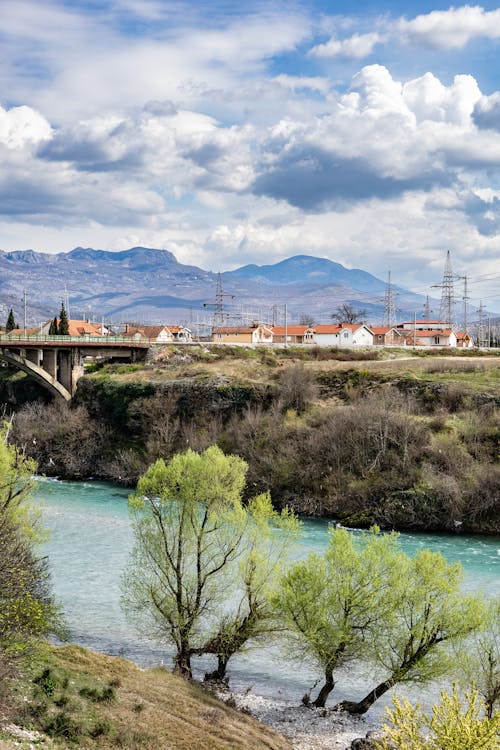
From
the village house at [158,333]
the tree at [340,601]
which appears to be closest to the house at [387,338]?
the village house at [158,333]

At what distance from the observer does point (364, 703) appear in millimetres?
20609

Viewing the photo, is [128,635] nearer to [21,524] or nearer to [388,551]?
[21,524]

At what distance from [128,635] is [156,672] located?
180 inches

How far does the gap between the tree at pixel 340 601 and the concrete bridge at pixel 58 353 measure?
4996 cm

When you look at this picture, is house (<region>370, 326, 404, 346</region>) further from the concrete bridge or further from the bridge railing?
the concrete bridge

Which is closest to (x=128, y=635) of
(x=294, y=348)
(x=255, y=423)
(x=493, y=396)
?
(x=255, y=423)

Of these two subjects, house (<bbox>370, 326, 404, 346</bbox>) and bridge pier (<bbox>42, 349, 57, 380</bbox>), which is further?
house (<bbox>370, 326, 404, 346</bbox>)

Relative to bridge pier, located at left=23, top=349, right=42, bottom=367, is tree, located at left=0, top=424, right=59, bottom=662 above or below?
below

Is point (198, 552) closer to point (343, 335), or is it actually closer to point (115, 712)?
point (115, 712)

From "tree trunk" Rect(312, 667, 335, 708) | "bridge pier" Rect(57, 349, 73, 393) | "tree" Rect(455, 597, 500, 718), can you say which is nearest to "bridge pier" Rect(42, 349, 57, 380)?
"bridge pier" Rect(57, 349, 73, 393)

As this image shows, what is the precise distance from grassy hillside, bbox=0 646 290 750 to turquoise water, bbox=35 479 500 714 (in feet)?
10.1

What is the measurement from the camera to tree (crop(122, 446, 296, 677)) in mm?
21656

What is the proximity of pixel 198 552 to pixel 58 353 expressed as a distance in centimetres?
5279

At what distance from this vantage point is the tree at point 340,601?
2005cm
